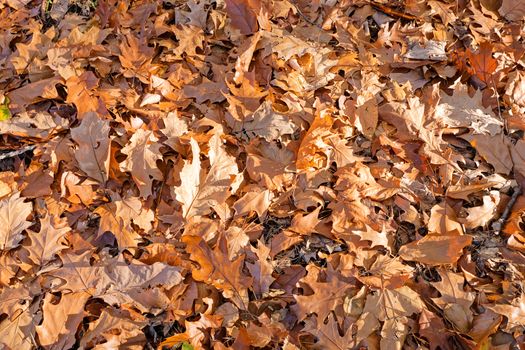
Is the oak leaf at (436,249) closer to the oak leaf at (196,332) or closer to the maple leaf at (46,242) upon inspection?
the oak leaf at (196,332)

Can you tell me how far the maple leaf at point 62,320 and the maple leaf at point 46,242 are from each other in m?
0.19

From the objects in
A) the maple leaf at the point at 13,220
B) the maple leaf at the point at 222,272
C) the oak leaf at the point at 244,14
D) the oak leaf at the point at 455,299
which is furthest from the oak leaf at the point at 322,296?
the oak leaf at the point at 244,14

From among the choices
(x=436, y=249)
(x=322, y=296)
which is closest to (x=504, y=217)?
(x=436, y=249)

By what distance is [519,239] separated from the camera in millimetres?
1967

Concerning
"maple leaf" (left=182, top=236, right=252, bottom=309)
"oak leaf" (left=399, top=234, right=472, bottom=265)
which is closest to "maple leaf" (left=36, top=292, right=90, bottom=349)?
"maple leaf" (left=182, top=236, right=252, bottom=309)

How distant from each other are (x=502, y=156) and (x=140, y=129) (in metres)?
1.72

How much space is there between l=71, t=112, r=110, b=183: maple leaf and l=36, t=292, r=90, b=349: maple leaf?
22.2 inches

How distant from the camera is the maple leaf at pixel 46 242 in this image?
197cm

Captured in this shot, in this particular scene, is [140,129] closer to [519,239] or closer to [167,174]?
[167,174]

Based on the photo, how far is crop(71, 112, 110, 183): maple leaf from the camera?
215cm

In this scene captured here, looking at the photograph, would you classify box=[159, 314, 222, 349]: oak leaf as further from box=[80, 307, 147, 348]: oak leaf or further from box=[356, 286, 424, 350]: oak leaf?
box=[356, 286, 424, 350]: oak leaf

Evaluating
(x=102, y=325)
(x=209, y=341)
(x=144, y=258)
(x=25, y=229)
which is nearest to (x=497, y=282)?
(x=209, y=341)

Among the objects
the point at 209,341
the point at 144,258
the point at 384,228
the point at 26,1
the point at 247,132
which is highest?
the point at 26,1

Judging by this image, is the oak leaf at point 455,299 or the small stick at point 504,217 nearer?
the oak leaf at point 455,299
